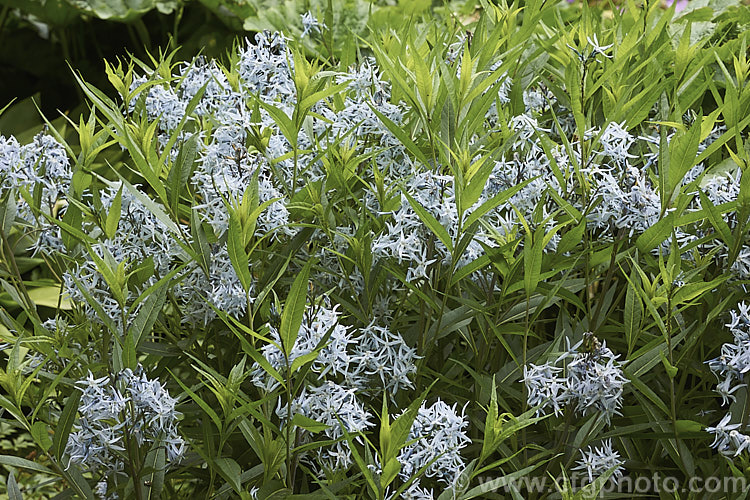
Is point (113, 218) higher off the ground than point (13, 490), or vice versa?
point (113, 218)

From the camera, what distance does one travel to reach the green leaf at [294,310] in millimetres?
817

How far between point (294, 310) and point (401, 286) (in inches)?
11.9

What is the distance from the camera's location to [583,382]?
0.88 m

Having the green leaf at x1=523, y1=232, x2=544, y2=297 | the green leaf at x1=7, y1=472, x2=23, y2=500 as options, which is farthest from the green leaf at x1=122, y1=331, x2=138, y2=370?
the green leaf at x1=523, y1=232, x2=544, y2=297

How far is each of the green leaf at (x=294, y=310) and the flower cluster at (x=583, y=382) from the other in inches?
11.8

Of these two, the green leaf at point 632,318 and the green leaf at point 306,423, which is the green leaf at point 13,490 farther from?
the green leaf at point 632,318

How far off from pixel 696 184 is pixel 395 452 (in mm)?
513

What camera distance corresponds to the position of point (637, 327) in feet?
3.20

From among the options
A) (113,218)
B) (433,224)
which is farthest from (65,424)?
(433,224)

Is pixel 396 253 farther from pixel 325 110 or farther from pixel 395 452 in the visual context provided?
pixel 325 110

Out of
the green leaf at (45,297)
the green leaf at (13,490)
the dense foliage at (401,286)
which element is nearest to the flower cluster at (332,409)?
the dense foliage at (401,286)

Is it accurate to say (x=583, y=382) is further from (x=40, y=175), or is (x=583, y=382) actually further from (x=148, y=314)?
(x=40, y=175)

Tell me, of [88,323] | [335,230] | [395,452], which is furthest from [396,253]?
[88,323]

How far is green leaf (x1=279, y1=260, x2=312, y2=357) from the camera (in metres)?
0.82
